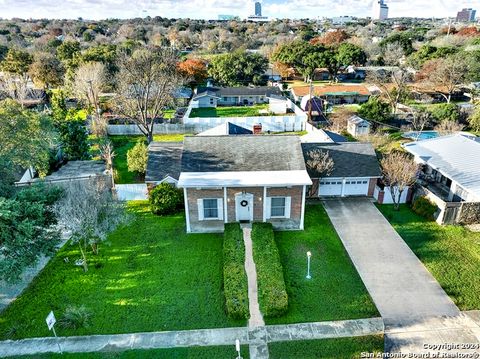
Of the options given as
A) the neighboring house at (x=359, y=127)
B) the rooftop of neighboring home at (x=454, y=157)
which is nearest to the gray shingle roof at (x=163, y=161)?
the rooftop of neighboring home at (x=454, y=157)

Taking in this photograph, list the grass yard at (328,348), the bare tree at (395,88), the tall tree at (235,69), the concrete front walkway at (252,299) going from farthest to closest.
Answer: the tall tree at (235,69) < the bare tree at (395,88) < the concrete front walkway at (252,299) < the grass yard at (328,348)

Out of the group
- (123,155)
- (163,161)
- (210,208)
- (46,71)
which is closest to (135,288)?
(210,208)

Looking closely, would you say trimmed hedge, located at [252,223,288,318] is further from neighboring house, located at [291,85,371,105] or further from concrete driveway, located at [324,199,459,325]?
neighboring house, located at [291,85,371,105]

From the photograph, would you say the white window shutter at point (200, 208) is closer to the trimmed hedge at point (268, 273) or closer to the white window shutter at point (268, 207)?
the trimmed hedge at point (268, 273)

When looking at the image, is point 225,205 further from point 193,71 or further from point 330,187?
point 193,71

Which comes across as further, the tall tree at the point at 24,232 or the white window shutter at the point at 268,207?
the white window shutter at the point at 268,207
